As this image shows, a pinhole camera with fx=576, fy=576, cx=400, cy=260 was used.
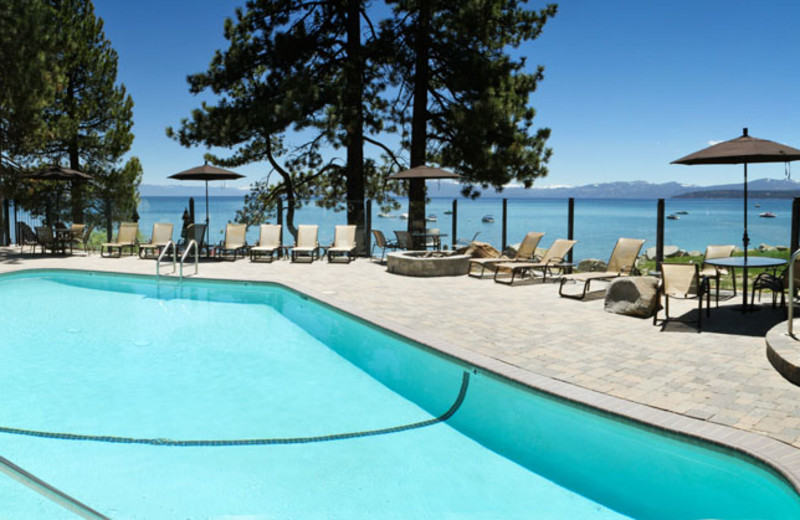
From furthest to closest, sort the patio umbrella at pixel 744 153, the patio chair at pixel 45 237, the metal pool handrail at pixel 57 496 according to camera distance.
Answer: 1. the patio chair at pixel 45 237
2. the patio umbrella at pixel 744 153
3. the metal pool handrail at pixel 57 496

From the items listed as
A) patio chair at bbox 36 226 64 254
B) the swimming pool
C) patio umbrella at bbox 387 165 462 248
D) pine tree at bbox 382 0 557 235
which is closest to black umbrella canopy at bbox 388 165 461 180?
patio umbrella at bbox 387 165 462 248

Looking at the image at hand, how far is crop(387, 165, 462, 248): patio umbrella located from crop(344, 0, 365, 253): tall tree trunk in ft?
4.84

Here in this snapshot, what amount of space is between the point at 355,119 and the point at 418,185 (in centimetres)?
264

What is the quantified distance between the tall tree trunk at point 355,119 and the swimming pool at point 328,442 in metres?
9.66

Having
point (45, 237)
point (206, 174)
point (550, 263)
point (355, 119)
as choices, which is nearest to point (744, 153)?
point (550, 263)

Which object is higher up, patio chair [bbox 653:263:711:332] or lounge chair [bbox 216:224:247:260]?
lounge chair [bbox 216:224:247:260]

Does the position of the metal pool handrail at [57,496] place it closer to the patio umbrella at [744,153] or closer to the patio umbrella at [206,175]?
the patio umbrella at [744,153]

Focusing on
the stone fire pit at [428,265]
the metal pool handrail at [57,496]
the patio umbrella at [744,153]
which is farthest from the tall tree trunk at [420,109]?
the metal pool handrail at [57,496]

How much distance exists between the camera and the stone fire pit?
1175 centimetres

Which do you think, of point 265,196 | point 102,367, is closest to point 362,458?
point 102,367

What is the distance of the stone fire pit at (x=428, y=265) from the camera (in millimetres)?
11750

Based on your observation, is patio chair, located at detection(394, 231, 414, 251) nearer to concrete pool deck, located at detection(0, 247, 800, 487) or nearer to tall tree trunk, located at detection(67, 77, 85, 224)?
concrete pool deck, located at detection(0, 247, 800, 487)

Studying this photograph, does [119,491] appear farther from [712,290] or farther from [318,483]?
[712,290]

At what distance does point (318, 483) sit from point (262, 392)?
6.55 ft
